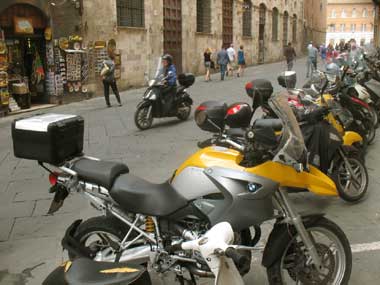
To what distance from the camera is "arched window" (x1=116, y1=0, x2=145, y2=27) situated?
16516 millimetres

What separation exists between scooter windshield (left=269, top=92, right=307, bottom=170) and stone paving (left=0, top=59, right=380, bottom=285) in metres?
1.02

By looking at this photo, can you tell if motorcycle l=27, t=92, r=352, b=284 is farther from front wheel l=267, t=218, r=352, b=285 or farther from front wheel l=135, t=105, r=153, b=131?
front wheel l=135, t=105, r=153, b=131

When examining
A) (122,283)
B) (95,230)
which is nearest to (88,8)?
(95,230)

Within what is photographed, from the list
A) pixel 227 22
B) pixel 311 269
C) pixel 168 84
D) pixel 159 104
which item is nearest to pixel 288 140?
pixel 311 269

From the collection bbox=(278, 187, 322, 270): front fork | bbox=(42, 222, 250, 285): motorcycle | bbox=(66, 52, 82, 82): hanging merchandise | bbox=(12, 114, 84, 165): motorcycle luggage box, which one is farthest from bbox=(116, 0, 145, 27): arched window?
bbox=(42, 222, 250, 285): motorcycle

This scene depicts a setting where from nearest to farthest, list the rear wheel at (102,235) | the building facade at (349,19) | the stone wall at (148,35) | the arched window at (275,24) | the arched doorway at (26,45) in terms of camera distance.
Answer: the rear wheel at (102,235) < the arched doorway at (26,45) < the stone wall at (148,35) < the arched window at (275,24) < the building facade at (349,19)

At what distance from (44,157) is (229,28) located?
23.5 m

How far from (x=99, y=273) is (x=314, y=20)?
173 feet

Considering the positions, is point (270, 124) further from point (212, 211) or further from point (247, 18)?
point (247, 18)

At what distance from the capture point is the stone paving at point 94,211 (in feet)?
12.5

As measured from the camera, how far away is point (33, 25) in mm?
13125

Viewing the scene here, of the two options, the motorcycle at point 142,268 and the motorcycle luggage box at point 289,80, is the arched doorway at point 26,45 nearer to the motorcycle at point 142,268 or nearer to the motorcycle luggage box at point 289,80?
the motorcycle luggage box at point 289,80

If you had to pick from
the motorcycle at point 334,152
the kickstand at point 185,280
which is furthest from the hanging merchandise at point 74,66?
the kickstand at point 185,280

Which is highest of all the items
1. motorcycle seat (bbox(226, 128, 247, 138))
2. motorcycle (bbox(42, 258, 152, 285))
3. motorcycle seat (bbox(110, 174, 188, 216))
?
motorcycle seat (bbox(226, 128, 247, 138))
